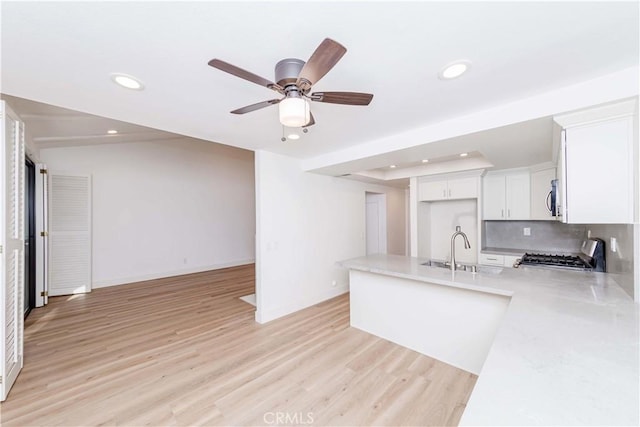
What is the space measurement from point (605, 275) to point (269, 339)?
10.9 ft

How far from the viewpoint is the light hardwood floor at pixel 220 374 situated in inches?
74.2

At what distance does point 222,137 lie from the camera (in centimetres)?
294

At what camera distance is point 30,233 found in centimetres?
410

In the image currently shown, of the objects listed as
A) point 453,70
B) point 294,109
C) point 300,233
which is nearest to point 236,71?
point 294,109

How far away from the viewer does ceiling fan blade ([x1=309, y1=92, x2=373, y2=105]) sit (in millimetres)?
1499

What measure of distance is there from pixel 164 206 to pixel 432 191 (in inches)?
227

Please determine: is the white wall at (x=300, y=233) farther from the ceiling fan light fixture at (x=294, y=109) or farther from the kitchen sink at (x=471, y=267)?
the ceiling fan light fixture at (x=294, y=109)

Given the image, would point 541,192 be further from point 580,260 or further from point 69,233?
point 69,233

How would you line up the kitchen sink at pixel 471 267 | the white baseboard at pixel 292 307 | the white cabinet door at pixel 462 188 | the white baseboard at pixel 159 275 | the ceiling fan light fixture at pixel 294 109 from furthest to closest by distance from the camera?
the white baseboard at pixel 159 275
the white cabinet door at pixel 462 188
the white baseboard at pixel 292 307
the kitchen sink at pixel 471 267
the ceiling fan light fixture at pixel 294 109

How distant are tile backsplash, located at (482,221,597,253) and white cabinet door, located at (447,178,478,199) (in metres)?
0.60

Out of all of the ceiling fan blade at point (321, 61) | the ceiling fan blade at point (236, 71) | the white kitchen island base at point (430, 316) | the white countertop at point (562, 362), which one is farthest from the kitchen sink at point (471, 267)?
the ceiling fan blade at point (236, 71)

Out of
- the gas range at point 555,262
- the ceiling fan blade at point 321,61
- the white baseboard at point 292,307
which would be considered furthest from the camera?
the white baseboard at point 292,307

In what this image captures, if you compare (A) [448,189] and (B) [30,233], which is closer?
(B) [30,233]

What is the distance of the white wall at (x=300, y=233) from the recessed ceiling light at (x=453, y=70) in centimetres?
246
